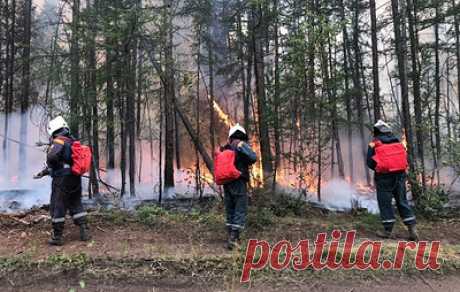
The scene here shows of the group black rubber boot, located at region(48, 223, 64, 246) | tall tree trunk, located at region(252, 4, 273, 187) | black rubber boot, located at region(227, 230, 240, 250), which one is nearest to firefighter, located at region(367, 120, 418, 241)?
black rubber boot, located at region(227, 230, 240, 250)

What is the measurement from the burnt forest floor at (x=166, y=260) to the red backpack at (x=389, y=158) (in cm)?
121

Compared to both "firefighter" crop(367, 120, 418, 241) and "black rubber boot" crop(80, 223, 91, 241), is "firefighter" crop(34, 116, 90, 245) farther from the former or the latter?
"firefighter" crop(367, 120, 418, 241)

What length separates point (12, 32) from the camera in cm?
2005

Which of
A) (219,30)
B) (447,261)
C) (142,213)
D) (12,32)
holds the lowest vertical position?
(447,261)

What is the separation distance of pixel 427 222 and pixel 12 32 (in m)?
20.0

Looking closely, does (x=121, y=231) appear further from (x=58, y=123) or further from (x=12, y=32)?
(x=12, y=32)

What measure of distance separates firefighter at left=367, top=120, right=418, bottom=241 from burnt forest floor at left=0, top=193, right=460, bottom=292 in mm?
396

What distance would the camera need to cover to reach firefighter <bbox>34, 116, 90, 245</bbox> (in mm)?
5918

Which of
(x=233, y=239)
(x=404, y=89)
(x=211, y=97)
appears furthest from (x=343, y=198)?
(x=233, y=239)

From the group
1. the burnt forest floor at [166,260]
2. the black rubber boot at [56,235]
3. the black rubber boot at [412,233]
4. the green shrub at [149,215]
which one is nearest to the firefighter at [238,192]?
the burnt forest floor at [166,260]

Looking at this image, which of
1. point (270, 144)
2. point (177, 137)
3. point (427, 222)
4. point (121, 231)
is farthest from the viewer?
point (177, 137)

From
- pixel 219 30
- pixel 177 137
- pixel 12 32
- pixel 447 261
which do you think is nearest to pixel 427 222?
pixel 447 261

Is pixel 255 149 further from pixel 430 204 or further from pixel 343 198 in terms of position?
pixel 430 204

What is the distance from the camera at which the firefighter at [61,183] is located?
5918 mm
